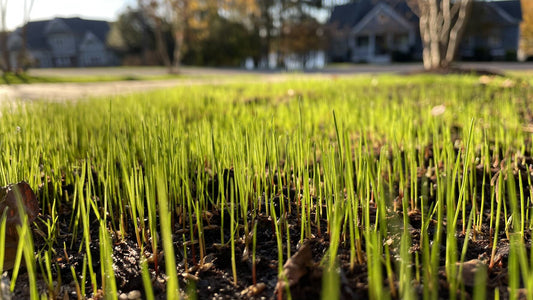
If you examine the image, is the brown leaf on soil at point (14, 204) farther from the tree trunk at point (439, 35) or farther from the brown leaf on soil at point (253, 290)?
the tree trunk at point (439, 35)

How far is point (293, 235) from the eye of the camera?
121cm

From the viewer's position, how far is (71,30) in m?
51.7

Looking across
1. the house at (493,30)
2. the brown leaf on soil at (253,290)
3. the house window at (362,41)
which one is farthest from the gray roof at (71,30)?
the brown leaf on soil at (253,290)

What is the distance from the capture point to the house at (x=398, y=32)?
31.9 meters

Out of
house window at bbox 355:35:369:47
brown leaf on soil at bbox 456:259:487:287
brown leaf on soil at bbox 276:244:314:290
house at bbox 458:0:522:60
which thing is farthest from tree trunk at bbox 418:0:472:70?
house window at bbox 355:35:369:47

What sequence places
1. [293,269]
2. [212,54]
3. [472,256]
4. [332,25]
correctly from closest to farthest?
[293,269]
[472,256]
[212,54]
[332,25]

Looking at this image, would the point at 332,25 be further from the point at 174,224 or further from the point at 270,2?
the point at 174,224

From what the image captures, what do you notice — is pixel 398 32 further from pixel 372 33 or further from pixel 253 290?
pixel 253 290

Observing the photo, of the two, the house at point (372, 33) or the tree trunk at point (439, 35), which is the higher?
the house at point (372, 33)

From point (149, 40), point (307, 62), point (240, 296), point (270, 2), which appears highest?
point (270, 2)

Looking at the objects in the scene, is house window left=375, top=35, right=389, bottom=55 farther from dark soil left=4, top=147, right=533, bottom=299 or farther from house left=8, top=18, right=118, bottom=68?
dark soil left=4, top=147, right=533, bottom=299

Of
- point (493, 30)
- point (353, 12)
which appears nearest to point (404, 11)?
point (353, 12)

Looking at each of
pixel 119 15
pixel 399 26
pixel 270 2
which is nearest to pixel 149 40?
pixel 119 15

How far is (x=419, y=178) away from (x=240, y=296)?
105 centimetres
